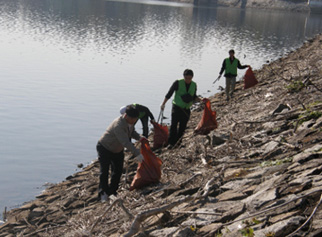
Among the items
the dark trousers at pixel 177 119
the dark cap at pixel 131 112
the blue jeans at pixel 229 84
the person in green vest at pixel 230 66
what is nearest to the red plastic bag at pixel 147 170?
the dark cap at pixel 131 112

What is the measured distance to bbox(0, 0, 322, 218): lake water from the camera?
44.6 feet

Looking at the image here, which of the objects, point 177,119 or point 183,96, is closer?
point 183,96

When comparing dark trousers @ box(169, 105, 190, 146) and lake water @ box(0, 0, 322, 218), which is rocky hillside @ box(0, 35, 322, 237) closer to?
dark trousers @ box(169, 105, 190, 146)

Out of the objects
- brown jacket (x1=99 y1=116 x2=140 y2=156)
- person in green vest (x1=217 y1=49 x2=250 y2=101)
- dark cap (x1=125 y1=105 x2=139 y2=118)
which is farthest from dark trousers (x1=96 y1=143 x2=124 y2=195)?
person in green vest (x1=217 y1=49 x2=250 y2=101)

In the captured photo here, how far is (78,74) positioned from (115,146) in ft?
56.4

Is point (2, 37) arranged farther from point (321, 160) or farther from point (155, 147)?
point (321, 160)

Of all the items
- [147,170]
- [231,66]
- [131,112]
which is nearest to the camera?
[131,112]

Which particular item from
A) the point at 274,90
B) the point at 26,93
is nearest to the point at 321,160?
the point at 274,90

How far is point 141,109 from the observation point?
403 inches

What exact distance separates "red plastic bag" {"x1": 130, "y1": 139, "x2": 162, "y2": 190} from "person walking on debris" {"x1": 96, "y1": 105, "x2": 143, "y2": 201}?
0.20m

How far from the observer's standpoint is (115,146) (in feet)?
25.8

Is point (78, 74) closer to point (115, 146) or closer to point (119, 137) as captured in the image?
point (115, 146)

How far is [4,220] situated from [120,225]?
12.4ft

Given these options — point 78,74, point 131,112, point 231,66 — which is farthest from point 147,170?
point 78,74
